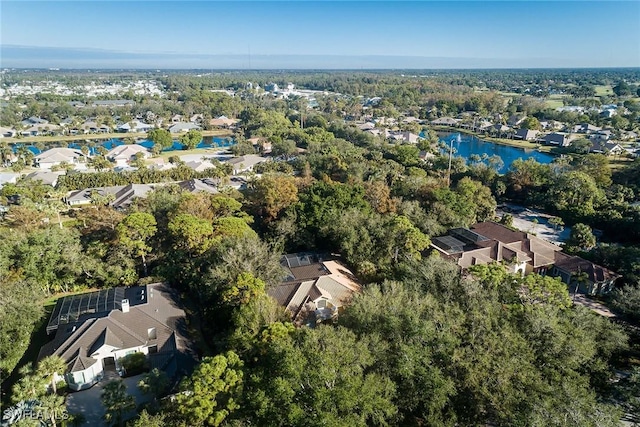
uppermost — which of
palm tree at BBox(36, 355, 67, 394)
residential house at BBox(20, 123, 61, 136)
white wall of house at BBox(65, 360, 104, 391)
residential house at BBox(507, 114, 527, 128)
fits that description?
residential house at BBox(507, 114, 527, 128)

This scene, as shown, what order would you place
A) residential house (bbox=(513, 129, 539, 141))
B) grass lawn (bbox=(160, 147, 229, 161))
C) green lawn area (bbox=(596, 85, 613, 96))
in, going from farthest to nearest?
green lawn area (bbox=(596, 85, 613, 96)), residential house (bbox=(513, 129, 539, 141)), grass lawn (bbox=(160, 147, 229, 161))

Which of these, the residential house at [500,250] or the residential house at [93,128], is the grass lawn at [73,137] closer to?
the residential house at [93,128]

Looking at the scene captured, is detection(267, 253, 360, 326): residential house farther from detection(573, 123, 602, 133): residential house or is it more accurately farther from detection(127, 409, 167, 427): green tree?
detection(573, 123, 602, 133): residential house

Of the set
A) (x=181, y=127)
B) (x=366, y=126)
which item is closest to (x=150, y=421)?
(x=181, y=127)

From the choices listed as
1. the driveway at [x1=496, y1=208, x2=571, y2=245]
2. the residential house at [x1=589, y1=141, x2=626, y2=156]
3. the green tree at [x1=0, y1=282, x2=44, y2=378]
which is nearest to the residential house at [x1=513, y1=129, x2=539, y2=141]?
the residential house at [x1=589, y1=141, x2=626, y2=156]

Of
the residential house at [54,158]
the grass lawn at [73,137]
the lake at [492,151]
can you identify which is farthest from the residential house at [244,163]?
the lake at [492,151]

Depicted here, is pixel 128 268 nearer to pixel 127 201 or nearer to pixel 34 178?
pixel 127 201
